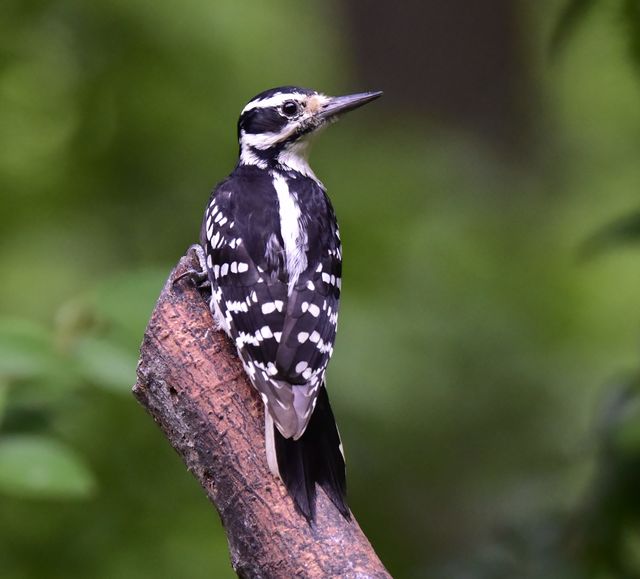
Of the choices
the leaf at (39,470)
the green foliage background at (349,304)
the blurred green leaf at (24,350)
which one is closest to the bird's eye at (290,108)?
the green foliage background at (349,304)

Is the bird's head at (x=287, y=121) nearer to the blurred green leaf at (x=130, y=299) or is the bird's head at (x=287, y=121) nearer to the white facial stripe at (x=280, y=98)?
the white facial stripe at (x=280, y=98)

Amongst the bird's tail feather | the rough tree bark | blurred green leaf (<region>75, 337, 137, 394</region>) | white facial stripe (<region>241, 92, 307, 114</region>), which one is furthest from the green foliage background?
white facial stripe (<region>241, 92, 307, 114</region>)

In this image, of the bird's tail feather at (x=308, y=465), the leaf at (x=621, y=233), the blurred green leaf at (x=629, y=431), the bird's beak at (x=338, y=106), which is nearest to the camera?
the bird's tail feather at (x=308, y=465)

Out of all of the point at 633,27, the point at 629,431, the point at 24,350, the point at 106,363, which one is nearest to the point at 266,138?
the point at 106,363

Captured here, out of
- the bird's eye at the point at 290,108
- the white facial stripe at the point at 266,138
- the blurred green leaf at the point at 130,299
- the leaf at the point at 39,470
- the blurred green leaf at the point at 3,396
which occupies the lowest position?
the leaf at the point at 39,470

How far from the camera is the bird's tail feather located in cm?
257

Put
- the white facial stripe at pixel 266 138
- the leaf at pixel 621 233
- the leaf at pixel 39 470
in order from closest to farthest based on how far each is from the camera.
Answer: the leaf at pixel 39 470
the leaf at pixel 621 233
the white facial stripe at pixel 266 138

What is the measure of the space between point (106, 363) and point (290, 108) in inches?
55.4

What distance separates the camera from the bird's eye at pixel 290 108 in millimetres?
3959

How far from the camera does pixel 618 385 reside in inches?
127

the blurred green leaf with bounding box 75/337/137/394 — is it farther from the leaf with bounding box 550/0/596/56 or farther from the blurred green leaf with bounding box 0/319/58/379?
the leaf with bounding box 550/0/596/56

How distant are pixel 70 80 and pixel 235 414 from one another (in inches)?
112

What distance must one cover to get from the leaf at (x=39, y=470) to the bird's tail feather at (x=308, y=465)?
0.55m

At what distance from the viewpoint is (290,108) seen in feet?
13.0
